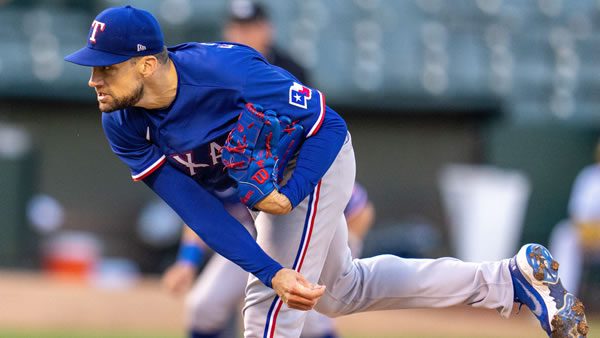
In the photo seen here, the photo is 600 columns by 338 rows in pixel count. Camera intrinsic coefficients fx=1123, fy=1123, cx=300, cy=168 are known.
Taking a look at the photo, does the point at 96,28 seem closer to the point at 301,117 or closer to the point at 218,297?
the point at 301,117

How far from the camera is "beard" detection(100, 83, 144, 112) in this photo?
373cm

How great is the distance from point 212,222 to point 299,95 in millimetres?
541

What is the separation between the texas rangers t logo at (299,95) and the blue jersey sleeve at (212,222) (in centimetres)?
46

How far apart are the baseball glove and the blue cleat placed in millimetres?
988

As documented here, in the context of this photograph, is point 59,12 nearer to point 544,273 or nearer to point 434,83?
point 434,83

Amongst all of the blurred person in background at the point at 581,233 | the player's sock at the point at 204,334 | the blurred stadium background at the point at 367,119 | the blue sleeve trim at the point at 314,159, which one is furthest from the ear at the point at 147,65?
the blurred person in background at the point at 581,233

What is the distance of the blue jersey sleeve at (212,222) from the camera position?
12.5ft

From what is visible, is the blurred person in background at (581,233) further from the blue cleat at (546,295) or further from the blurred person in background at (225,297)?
the blue cleat at (546,295)

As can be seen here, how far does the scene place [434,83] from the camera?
10.8 m

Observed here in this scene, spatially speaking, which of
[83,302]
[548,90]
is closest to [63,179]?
[83,302]

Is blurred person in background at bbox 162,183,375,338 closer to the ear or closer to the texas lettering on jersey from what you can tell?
the texas lettering on jersey

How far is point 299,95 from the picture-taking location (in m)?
3.96

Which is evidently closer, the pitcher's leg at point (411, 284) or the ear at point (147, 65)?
the ear at point (147, 65)

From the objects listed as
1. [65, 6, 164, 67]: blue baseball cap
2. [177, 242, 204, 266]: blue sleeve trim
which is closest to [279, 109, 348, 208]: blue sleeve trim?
[65, 6, 164, 67]: blue baseball cap
